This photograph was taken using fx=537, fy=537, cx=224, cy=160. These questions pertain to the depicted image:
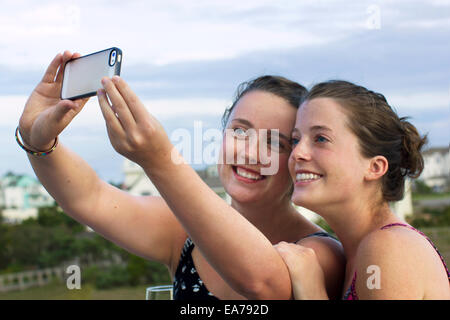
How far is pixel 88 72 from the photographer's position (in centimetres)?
169

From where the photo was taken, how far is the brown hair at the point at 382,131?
1.83 metres

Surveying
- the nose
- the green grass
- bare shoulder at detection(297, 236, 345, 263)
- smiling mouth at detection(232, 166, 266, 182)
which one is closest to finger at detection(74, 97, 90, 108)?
smiling mouth at detection(232, 166, 266, 182)

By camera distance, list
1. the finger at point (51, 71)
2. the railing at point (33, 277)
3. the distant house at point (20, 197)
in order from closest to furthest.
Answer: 1. the finger at point (51, 71)
2. the railing at point (33, 277)
3. the distant house at point (20, 197)

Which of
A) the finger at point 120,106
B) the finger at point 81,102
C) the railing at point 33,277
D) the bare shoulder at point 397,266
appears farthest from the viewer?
the railing at point 33,277

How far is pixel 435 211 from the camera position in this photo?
21281 millimetres

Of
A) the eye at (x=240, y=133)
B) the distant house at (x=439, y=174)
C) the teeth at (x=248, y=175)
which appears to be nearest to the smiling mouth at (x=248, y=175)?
the teeth at (x=248, y=175)

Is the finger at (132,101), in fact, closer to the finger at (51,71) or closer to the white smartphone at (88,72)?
the white smartphone at (88,72)

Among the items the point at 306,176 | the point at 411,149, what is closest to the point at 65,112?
the point at 306,176

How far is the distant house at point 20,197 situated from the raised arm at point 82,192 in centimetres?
2417

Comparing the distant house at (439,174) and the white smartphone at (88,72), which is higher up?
the white smartphone at (88,72)

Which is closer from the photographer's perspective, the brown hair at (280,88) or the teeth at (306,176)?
the teeth at (306,176)

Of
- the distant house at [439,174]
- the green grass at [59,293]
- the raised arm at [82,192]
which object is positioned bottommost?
the green grass at [59,293]

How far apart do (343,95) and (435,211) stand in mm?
21075
